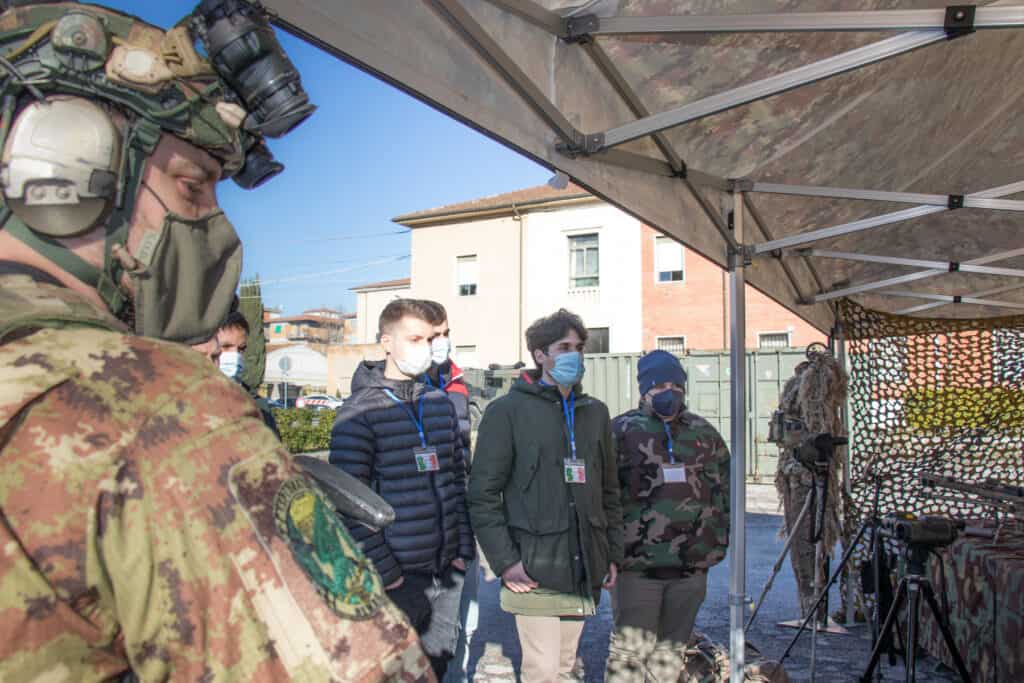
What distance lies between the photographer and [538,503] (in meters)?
2.97

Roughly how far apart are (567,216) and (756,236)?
18946mm

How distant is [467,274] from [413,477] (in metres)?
22.4

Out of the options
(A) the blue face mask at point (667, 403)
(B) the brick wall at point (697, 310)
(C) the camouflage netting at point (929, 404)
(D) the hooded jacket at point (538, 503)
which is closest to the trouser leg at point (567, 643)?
(D) the hooded jacket at point (538, 503)

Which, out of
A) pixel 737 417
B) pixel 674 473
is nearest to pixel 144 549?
pixel 674 473

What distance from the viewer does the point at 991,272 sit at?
4.54 metres

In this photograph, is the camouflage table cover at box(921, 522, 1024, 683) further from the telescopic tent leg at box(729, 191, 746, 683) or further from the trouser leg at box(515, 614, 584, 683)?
the trouser leg at box(515, 614, 584, 683)

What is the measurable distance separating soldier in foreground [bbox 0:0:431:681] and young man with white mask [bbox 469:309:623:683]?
216cm

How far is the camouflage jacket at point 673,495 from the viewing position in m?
3.33

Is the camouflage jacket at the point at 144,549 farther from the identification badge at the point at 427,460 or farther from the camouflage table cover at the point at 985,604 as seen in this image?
the camouflage table cover at the point at 985,604

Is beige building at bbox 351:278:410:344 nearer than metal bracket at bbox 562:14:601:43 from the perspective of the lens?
No

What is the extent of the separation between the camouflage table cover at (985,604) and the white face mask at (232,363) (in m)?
3.82

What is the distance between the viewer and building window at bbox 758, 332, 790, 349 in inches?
836

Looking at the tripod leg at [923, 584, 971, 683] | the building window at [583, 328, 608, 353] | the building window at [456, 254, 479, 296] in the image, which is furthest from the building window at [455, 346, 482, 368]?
the tripod leg at [923, 584, 971, 683]

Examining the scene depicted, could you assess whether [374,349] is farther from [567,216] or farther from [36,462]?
[36,462]
